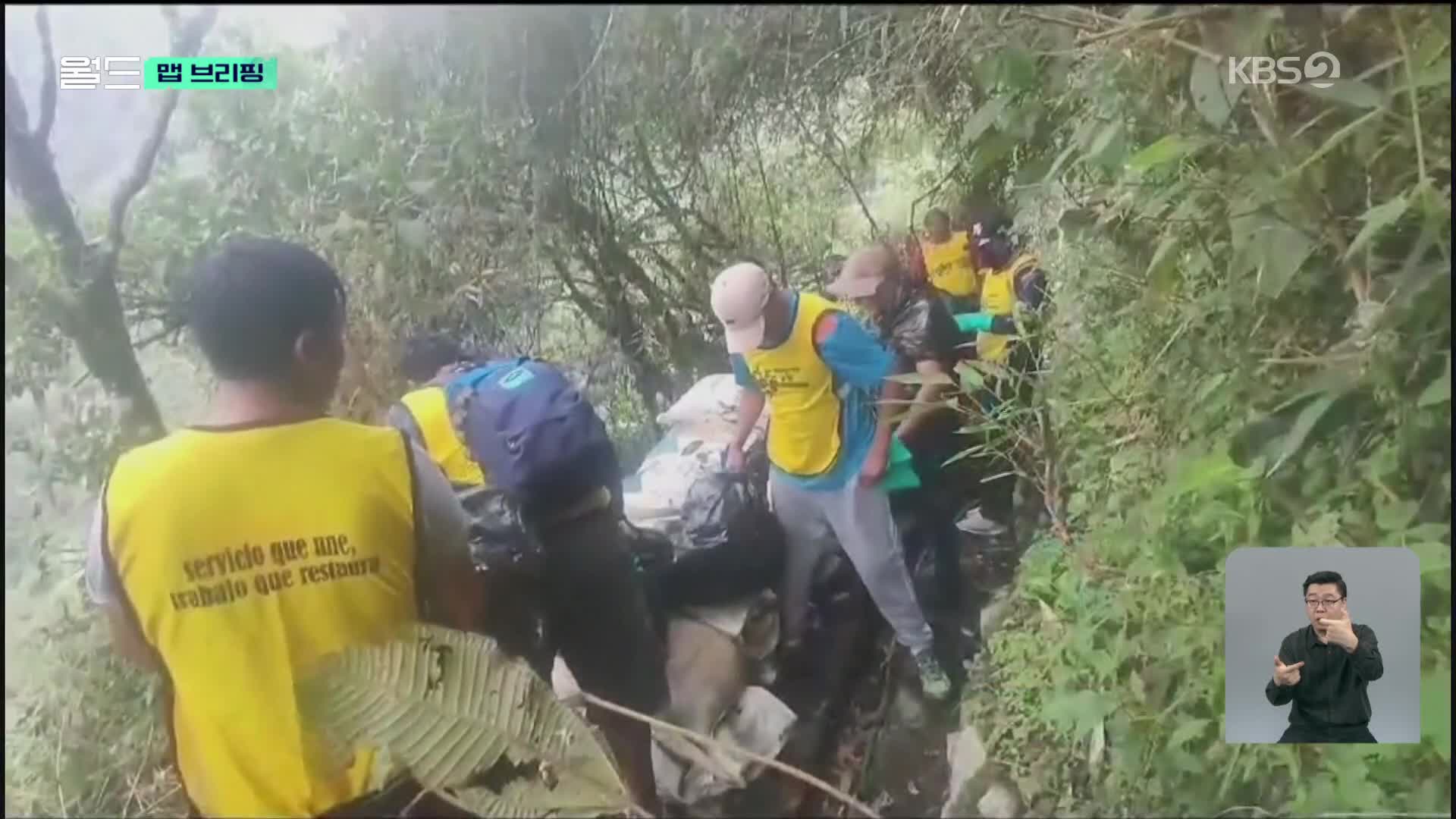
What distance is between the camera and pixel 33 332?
141cm

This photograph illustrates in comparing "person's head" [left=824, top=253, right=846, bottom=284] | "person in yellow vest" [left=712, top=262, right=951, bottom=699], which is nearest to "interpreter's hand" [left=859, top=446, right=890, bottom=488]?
"person in yellow vest" [left=712, top=262, right=951, bottom=699]

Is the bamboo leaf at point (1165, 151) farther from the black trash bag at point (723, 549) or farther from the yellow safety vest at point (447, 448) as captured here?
the yellow safety vest at point (447, 448)

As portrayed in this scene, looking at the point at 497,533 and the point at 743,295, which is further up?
the point at 743,295

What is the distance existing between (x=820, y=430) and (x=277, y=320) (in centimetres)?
63

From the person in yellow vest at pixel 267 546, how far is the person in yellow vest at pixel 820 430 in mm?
369

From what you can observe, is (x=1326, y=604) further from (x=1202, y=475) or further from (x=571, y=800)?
(x=571, y=800)

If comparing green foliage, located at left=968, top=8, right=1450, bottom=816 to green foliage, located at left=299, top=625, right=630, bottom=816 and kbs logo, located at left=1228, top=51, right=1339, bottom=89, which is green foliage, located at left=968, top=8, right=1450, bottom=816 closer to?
kbs logo, located at left=1228, top=51, right=1339, bottom=89

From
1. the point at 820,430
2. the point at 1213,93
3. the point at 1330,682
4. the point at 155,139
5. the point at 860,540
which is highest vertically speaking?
the point at 1213,93

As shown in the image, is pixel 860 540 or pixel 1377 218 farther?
pixel 860 540

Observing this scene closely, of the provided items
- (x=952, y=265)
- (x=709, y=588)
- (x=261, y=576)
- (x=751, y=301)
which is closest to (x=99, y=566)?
(x=261, y=576)

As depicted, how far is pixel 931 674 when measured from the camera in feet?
4.68

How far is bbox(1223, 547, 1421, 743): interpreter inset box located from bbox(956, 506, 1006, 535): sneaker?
255 millimetres

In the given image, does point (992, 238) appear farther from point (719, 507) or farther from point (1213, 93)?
point (719, 507)

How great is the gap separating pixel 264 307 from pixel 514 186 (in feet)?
1.04
